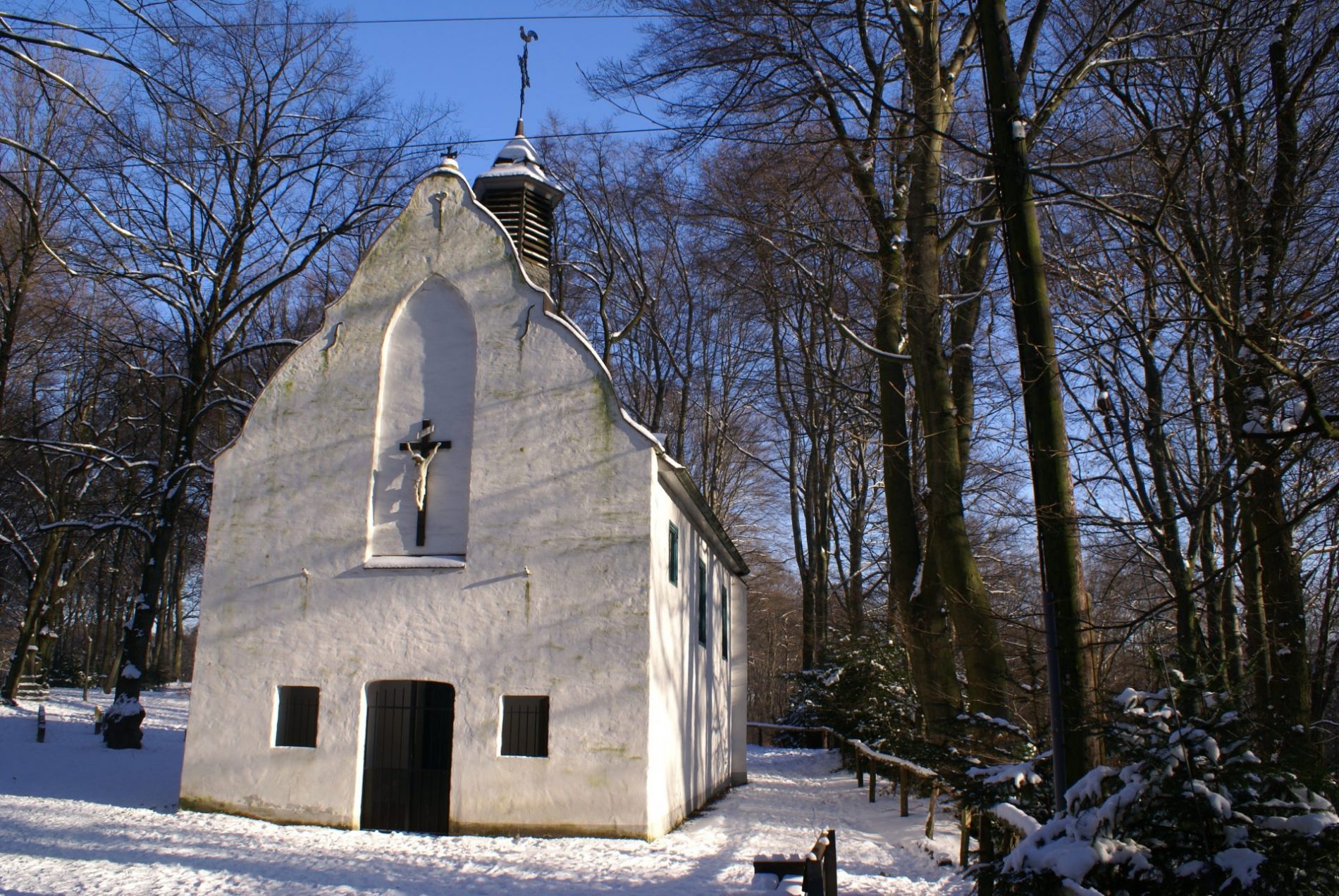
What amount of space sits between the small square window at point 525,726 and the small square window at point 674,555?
2715 mm

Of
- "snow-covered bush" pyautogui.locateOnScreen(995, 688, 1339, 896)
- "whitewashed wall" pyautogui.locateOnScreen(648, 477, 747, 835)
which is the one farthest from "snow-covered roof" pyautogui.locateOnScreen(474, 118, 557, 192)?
"snow-covered bush" pyautogui.locateOnScreen(995, 688, 1339, 896)

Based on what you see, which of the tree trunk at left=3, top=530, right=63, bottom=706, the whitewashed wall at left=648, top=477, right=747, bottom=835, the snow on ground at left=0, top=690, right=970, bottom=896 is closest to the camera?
the snow on ground at left=0, top=690, right=970, bottom=896

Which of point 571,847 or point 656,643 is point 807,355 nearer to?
point 656,643

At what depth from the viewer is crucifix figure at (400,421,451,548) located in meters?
14.3

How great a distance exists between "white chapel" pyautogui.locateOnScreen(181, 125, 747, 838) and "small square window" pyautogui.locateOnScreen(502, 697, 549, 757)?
26 millimetres

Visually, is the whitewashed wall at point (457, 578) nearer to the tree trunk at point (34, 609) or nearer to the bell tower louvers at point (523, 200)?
the bell tower louvers at point (523, 200)

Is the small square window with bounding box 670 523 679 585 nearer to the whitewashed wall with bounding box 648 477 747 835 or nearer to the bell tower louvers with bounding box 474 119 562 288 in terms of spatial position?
the whitewashed wall with bounding box 648 477 747 835

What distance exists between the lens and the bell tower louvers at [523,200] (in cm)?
1730

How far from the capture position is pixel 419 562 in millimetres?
13922

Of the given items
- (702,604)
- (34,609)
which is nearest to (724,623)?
(702,604)

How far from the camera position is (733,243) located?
1593 centimetres

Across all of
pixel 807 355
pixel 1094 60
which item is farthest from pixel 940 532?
pixel 807 355

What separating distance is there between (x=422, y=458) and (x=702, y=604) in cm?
584

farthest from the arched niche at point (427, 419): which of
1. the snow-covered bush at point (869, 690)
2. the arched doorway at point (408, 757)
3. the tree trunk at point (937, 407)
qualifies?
the snow-covered bush at point (869, 690)
